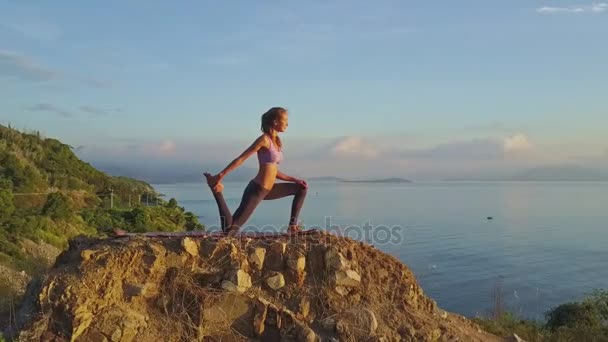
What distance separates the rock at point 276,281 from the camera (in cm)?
686

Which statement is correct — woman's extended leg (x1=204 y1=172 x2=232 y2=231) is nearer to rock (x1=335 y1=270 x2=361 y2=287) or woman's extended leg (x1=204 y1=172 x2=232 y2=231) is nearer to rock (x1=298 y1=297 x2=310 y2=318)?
rock (x1=298 y1=297 x2=310 y2=318)

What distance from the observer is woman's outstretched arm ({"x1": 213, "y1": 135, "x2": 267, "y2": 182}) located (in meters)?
6.84

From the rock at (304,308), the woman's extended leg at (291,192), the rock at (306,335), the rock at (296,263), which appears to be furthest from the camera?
the woman's extended leg at (291,192)

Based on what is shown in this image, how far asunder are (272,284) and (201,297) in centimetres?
85

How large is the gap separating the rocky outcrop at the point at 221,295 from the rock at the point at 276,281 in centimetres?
1

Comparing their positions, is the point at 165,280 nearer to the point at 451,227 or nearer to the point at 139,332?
the point at 139,332

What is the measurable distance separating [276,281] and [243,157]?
1.53 meters

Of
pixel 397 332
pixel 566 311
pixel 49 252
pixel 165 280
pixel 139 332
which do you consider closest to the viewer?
pixel 139 332

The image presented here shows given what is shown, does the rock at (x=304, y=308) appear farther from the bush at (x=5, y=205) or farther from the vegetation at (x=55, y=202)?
the bush at (x=5, y=205)

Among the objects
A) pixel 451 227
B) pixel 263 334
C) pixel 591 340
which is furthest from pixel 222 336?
pixel 451 227

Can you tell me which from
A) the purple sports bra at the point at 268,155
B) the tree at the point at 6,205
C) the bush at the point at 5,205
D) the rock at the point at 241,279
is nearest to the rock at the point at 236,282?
the rock at the point at 241,279

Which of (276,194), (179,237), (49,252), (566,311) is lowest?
(566,311)

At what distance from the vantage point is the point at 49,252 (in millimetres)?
19234

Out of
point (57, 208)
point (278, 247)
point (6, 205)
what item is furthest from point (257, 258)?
point (57, 208)
